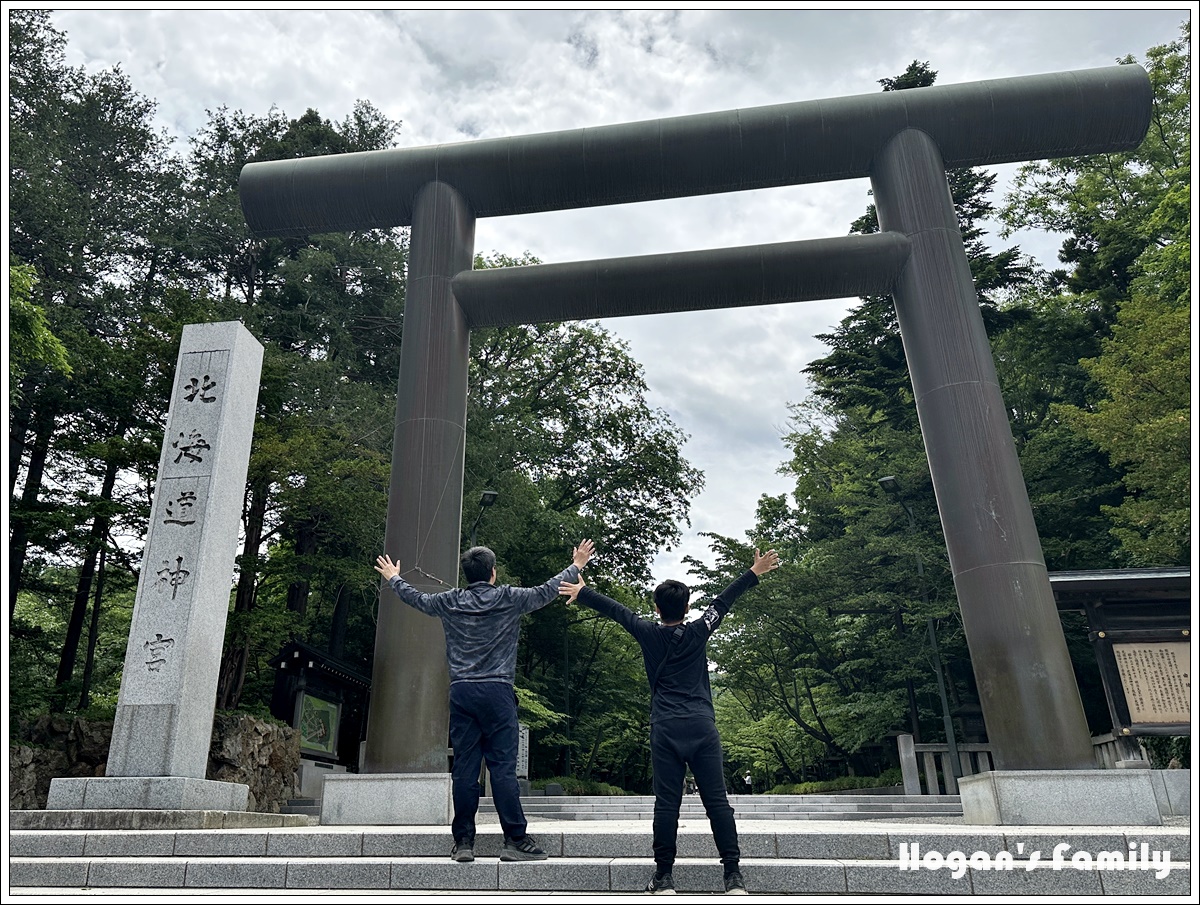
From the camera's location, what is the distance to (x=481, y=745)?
165 inches

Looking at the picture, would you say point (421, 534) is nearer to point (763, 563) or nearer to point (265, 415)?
point (763, 563)

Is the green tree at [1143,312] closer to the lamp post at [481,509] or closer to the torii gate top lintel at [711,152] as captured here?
the torii gate top lintel at [711,152]

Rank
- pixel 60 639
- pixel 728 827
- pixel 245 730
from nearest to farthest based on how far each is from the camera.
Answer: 1. pixel 728 827
2. pixel 245 730
3. pixel 60 639

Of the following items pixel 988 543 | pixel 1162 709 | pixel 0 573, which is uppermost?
pixel 988 543

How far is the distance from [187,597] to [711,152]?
7.27 metres

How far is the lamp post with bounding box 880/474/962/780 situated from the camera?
52.9ft

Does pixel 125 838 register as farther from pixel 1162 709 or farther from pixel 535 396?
pixel 535 396

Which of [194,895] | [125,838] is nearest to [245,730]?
[125,838]

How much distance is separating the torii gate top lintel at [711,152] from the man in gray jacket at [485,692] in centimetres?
626

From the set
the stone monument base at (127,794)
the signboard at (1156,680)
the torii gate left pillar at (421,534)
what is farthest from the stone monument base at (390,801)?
the signboard at (1156,680)

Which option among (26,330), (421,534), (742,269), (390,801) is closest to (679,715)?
(390,801)

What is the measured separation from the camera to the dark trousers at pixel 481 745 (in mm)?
4090

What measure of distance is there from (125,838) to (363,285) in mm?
20293

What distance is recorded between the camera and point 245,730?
15.4m
